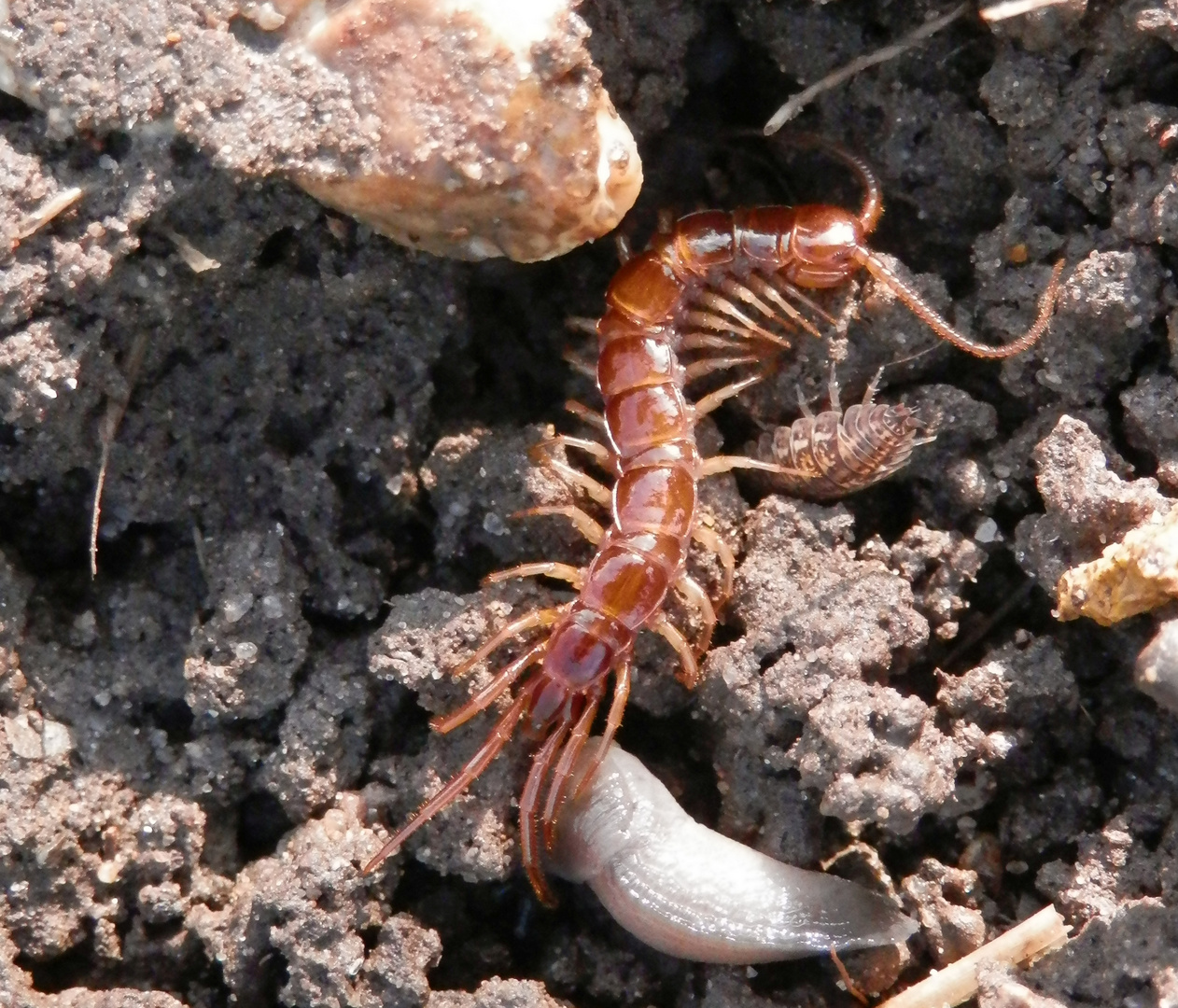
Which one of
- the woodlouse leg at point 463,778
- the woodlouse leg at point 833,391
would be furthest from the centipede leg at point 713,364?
the woodlouse leg at point 463,778

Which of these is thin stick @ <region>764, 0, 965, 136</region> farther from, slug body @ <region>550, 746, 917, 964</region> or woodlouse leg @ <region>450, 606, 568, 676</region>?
slug body @ <region>550, 746, 917, 964</region>

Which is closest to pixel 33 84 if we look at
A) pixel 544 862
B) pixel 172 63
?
pixel 172 63

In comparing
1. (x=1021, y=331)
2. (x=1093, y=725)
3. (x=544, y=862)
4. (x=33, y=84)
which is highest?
(x=33, y=84)

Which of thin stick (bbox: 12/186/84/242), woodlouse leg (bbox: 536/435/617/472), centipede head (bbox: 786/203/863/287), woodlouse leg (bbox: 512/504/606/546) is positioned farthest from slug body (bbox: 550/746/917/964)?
thin stick (bbox: 12/186/84/242)

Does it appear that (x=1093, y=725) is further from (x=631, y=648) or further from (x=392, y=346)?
(x=392, y=346)

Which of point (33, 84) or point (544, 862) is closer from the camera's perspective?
point (33, 84)

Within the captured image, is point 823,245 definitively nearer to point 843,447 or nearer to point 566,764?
point 843,447

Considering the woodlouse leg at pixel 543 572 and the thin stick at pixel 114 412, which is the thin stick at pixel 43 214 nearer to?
the thin stick at pixel 114 412
